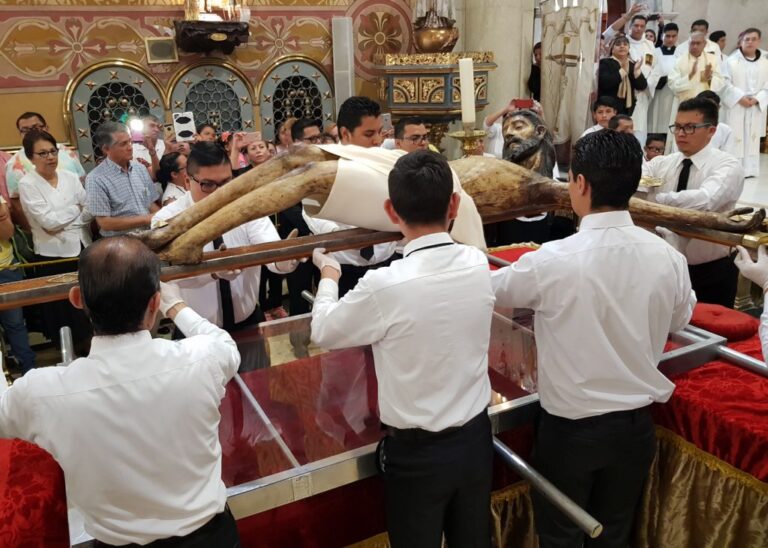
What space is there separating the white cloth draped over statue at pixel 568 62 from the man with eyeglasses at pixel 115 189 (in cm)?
509

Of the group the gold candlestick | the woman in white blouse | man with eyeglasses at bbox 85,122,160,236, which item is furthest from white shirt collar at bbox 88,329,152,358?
the woman in white blouse

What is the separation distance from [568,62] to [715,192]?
14.3 feet

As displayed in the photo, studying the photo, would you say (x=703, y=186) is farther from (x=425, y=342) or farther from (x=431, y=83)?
(x=431, y=83)

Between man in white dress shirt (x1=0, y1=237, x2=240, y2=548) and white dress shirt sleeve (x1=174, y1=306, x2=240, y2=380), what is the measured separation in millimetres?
22

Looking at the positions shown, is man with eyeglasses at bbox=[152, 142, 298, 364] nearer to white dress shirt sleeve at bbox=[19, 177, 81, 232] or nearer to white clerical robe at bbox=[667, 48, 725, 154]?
white dress shirt sleeve at bbox=[19, 177, 81, 232]

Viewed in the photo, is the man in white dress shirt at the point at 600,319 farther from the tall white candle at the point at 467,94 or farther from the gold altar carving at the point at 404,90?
the gold altar carving at the point at 404,90

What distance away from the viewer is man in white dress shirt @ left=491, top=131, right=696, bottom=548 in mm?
1979

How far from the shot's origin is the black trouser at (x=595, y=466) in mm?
2082

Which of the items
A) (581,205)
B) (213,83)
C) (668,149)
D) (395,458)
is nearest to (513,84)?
(668,149)

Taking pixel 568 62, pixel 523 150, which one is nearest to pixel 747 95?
pixel 568 62

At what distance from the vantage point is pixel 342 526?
7.45 ft

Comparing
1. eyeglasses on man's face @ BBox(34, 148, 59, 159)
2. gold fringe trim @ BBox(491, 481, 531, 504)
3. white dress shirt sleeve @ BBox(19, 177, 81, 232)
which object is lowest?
gold fringe trim @ BBox(491, 481, 531, 504)

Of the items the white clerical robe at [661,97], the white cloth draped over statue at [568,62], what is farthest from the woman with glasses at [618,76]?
the white clerical robe at [661,97]

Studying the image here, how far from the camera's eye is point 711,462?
230cm
